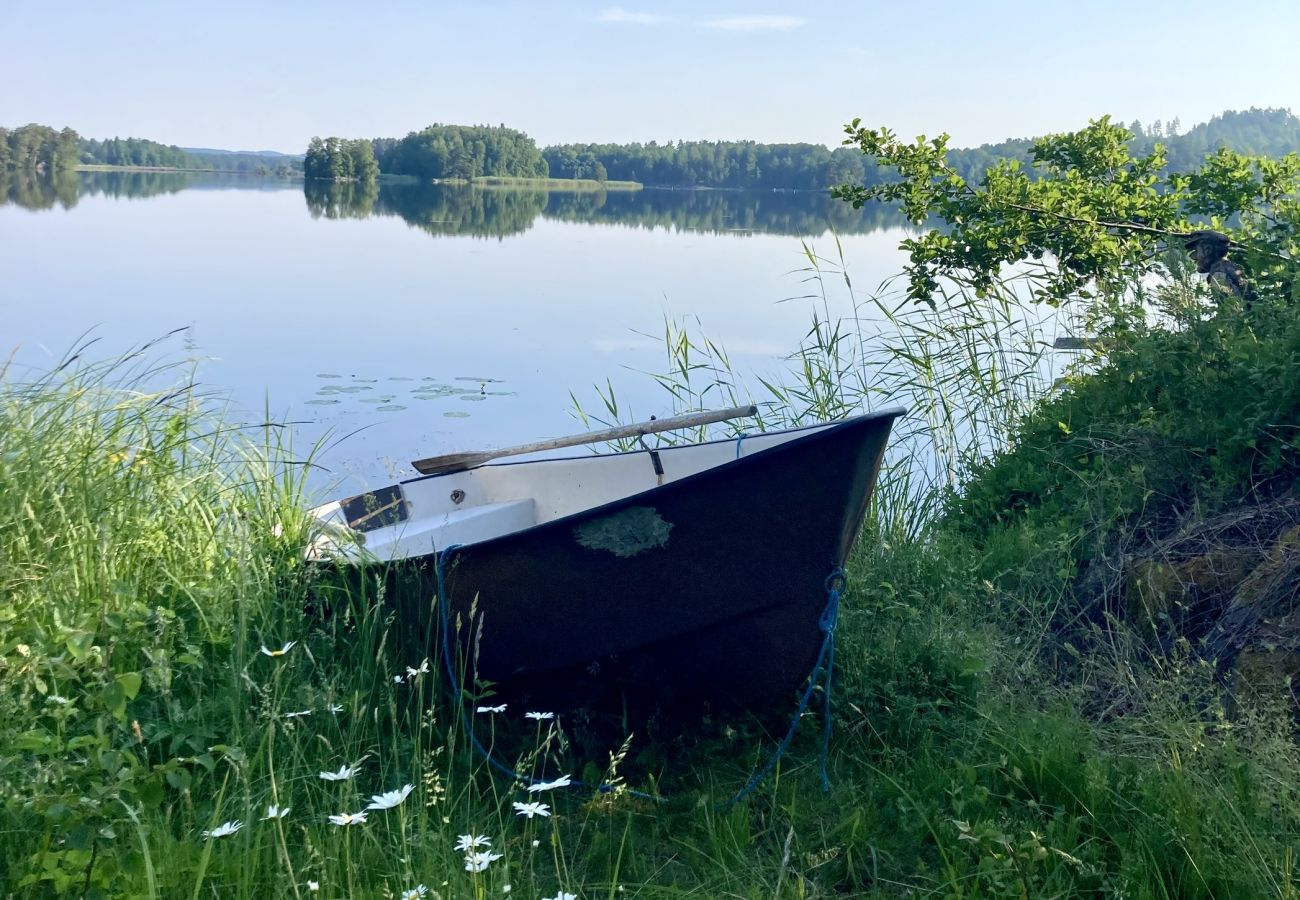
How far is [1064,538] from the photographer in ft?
13.9

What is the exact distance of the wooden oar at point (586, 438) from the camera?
4.51 meters

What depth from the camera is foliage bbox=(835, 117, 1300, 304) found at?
18.2 feet

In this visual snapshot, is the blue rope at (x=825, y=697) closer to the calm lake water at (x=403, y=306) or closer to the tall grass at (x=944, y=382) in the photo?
the tall grass at (x=944, y=382)

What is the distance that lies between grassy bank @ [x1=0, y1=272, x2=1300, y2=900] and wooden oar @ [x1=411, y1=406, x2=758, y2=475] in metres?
0.74

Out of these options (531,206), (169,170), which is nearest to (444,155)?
(531,206)

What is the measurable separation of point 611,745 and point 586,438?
1.65 m

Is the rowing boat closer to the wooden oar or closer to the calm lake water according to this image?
the wooden oar

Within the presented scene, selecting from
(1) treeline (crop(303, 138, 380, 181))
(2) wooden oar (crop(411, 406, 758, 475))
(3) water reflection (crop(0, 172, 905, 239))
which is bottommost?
(2) wooden oar (crop(411, 406, 758, 475))

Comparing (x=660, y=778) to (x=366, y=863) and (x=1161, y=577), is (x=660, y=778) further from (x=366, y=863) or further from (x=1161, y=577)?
(x=1161, y=577)

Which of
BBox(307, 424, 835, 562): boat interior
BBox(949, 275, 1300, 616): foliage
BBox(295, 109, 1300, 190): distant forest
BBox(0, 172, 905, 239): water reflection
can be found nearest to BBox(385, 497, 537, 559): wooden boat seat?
BBox(307, 424, 835, 562): boat interior

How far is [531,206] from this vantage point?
4566cm

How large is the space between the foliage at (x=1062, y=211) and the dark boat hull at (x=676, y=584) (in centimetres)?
289

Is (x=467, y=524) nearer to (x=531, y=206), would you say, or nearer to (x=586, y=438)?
(x=586, y=438)

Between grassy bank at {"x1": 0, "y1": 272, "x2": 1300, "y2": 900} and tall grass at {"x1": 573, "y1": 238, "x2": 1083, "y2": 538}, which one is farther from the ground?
tall grass at {"x1": 573, "y1": 238, "x2": 1083, "y2": 538}
